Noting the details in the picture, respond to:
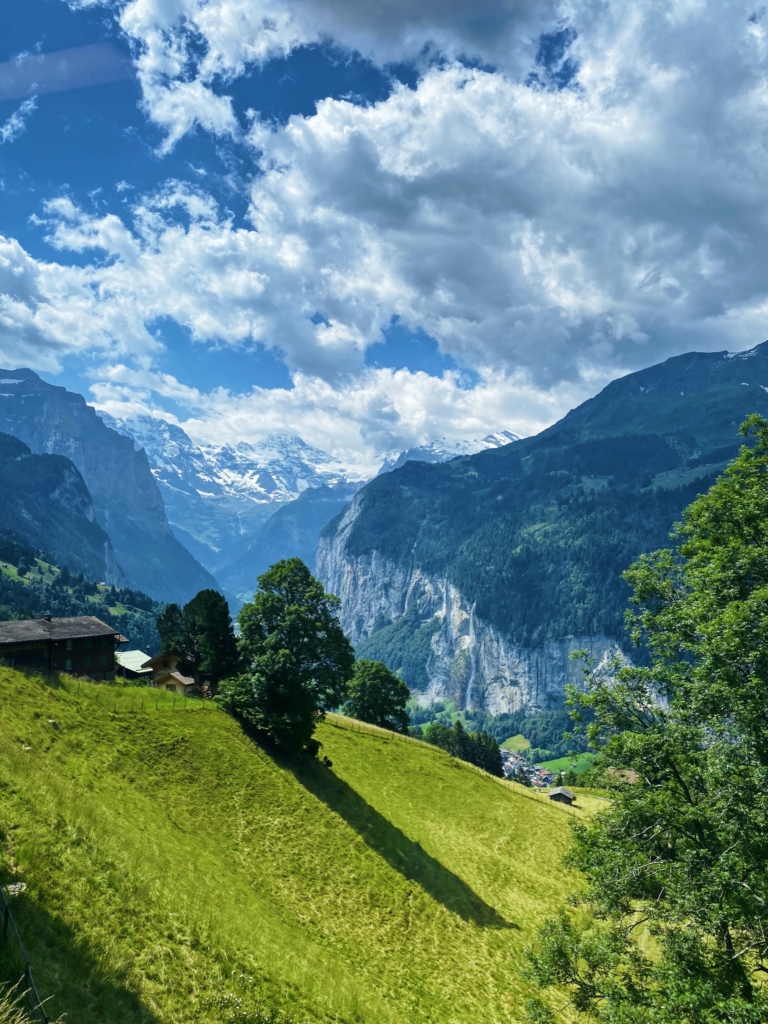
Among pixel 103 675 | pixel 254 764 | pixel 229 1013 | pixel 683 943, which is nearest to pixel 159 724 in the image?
pixel 254 764

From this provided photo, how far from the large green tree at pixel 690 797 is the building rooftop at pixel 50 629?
52.6 m

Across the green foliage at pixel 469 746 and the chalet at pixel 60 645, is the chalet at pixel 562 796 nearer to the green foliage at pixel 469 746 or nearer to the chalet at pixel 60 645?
the green foliage at pixel 469 746

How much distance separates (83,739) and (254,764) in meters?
13.8

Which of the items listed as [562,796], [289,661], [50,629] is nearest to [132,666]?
[50,629]

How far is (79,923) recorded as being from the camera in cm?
1852

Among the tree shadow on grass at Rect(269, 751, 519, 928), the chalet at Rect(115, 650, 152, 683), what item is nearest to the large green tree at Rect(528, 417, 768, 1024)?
the tree shadow on grass at Rect(269, 751, 519, 928)

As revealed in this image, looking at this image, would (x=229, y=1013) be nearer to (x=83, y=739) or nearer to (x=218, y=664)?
(x=83, y=739)

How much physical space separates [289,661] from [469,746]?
114 metres

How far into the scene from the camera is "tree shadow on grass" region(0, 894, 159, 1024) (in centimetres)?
1512

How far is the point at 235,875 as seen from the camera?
2973cm

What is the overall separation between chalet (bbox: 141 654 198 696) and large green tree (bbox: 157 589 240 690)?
151 cm

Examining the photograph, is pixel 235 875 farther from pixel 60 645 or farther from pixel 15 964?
pixel 60 645

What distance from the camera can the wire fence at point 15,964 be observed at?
46.9 feet

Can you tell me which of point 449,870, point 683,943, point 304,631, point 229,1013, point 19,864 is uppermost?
point 304,631
